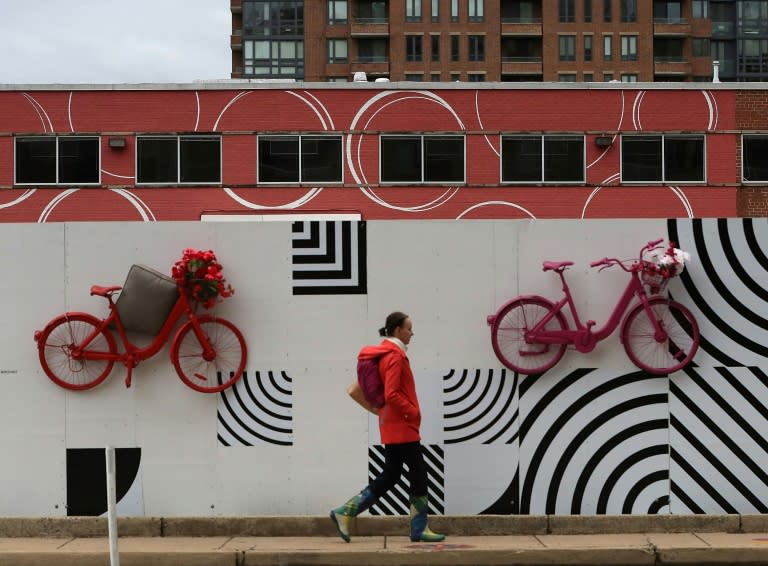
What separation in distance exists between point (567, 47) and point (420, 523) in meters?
73.3

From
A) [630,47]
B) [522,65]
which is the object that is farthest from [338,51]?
[630,47]

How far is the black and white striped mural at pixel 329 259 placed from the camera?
32.5 feet

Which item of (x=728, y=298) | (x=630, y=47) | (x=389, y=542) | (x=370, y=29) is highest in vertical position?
(x=370, y=29)

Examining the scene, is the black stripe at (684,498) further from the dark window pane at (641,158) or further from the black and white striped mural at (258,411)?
the dark window pane at (641,158)

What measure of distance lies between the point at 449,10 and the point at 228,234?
70.2 meters

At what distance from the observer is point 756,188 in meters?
31.6

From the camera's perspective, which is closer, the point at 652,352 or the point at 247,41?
the point at 652,352

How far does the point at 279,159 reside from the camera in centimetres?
3073

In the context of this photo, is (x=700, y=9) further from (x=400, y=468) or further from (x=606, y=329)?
(x=400, y=468)

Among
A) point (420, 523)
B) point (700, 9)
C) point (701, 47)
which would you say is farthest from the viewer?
point (700, 9)

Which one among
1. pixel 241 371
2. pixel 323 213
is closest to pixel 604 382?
pixel 241 371

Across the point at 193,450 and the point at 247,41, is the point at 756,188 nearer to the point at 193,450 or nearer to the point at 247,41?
the point at 193,450

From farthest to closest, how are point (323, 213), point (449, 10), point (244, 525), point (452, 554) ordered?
point (449, 10) → point (323, 213) → point (244, 525) → point (452, 554)

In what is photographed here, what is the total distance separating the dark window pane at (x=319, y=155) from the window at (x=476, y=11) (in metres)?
49.8
